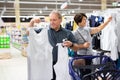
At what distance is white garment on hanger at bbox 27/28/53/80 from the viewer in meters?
3.24

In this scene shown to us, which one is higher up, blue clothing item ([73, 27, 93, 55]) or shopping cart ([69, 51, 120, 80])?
blue clothing item ([73, 27, 93, 55])

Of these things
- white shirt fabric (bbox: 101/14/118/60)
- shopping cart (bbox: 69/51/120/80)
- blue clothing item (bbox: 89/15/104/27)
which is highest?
blue clothing item (bbox: 89/15/104/27)

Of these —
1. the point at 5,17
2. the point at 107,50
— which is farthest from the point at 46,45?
the point at 5,17

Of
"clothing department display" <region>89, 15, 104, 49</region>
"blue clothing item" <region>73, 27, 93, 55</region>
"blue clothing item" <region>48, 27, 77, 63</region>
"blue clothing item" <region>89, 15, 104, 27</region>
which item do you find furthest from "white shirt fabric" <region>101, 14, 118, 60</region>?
"blue clothing item" <region>48, 27, 77, 63</region>

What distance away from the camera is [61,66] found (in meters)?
3.05

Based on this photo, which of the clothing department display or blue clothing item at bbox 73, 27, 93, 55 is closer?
blue clothing item at bbox 73, 27, 93, 55

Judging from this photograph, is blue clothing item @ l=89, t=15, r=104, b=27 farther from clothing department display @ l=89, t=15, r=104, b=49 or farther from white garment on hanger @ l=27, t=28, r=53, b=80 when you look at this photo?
white garment on hanger @ l=27, t=28, r=53, b=80

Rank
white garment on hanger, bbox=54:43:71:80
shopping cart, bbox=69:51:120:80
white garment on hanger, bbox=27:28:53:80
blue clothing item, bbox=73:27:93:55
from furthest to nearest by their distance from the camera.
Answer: blue clothing item, bbox=73:27:93:55 → white garment on hanger, bbox=27:28:53:80 → white garment on hanger, bbox=54:43:71:80 → shopping cart, bbox=69:51:120:80

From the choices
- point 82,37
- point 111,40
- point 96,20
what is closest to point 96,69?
point 82,37

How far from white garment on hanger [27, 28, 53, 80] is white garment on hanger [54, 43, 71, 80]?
183mm

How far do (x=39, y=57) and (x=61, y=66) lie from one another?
38 cm

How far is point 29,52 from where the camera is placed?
3275 millimetres

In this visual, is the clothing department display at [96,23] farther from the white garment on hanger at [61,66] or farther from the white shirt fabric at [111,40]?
the white garment on hanger at [61,66]

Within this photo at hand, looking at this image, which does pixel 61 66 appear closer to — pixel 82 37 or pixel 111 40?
pixel 82 37
